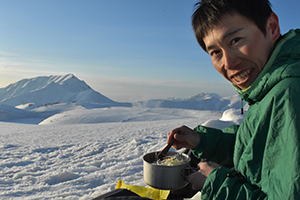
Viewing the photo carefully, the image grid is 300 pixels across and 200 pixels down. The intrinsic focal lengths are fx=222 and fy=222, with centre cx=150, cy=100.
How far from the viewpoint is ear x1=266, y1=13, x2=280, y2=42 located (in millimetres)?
1073

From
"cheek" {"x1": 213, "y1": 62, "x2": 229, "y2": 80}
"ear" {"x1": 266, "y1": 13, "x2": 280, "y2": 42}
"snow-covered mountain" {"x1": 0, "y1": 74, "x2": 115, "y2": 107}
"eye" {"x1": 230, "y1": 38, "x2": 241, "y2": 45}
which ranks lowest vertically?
"cheek" {"x1": 213, "y1": 62, "x2": 229, "y2": 80}

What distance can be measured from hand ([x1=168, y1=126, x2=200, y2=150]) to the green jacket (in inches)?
20.4

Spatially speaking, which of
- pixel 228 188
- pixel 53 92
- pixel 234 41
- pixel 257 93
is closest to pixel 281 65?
pixel 257 93

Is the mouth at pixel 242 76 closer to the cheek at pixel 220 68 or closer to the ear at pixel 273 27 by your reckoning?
the cheek at pixel 220 68

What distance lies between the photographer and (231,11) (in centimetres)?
107

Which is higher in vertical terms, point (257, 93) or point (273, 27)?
point (273, 27)

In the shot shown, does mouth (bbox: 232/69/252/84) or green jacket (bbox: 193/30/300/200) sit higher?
mouth (bbox: 232/69/252/84)

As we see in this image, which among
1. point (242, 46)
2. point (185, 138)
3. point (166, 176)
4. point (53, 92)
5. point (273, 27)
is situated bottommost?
point (166, 176)

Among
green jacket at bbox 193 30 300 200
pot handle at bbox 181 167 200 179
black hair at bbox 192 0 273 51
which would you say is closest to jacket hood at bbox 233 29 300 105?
green jacket at bbox 193 30 300 200

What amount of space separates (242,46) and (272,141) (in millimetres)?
457

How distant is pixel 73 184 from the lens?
3008mm

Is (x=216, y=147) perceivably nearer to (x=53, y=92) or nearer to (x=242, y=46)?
(x=242, y=46)

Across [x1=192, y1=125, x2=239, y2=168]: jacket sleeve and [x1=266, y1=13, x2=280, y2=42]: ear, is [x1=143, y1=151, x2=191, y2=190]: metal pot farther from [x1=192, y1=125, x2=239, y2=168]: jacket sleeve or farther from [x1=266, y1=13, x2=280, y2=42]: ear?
[x1=266, y1=13, x2=280, y2=42]: ear

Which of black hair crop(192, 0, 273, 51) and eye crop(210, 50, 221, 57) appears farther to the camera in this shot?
eye crop(210, 50, 221, 57)
